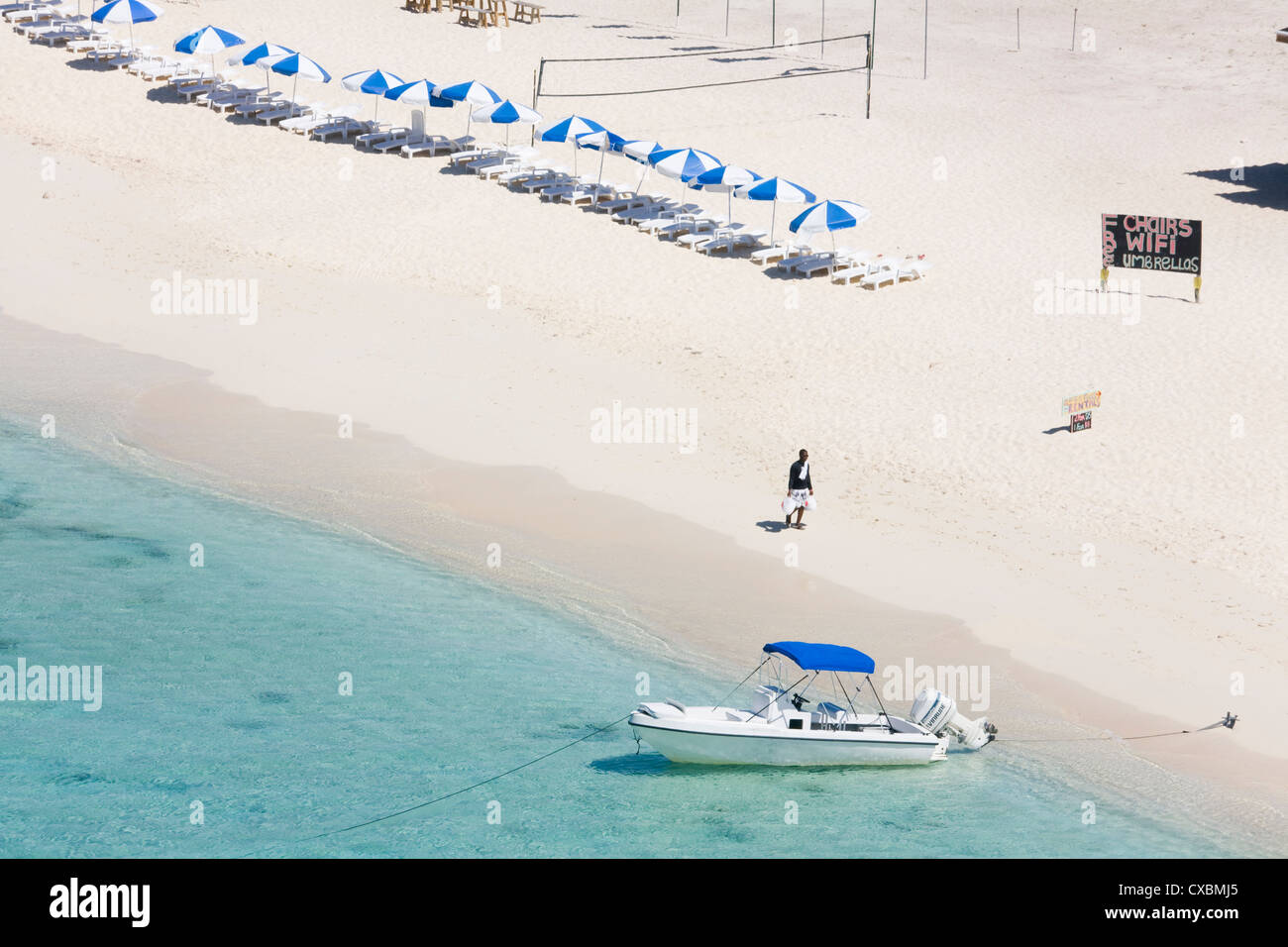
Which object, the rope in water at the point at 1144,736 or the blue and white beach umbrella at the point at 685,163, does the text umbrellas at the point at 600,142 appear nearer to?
the blue and white beach umbrella at the point at 685,163

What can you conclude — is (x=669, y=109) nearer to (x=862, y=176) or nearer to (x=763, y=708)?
(x=862, y=176)

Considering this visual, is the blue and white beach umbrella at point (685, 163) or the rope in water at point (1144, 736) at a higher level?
the blue and white beach umbrella at point (685, 163)

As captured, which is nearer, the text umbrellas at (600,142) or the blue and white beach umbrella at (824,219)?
the blue and white beach umbrella at (824,219)

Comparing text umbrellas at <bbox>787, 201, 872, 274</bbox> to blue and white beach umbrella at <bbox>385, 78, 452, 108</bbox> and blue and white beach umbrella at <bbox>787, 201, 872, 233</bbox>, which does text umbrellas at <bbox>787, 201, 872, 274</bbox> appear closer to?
blue and white beach umbrella at <bbox>787, 201, 872, 233</bbox>

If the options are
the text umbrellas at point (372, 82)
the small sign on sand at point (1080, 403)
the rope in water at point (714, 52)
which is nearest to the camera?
the small sign on sand at point (1080, 403)

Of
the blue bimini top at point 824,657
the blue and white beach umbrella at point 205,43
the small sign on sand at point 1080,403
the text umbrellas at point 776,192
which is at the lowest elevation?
the blue bimini top at point 824,657

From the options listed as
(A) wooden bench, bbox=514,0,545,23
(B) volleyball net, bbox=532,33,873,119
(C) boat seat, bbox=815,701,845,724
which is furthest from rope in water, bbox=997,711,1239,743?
(A) wooden bench, bbox=514,0,545,23

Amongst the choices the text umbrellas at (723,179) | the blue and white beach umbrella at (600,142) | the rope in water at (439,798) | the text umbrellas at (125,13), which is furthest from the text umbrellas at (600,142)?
the rope in water at (439,798)

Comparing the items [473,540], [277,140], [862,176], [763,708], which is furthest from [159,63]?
[763,708]
